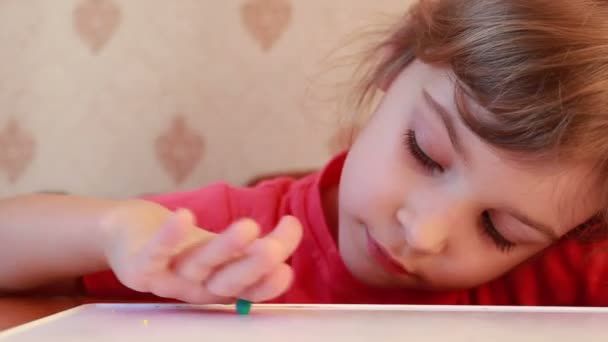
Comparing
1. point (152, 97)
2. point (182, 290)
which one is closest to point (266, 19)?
point (152, 97)

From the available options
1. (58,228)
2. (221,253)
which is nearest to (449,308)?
(221,253)

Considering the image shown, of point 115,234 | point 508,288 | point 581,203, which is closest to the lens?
point 115,234

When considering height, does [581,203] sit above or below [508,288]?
above

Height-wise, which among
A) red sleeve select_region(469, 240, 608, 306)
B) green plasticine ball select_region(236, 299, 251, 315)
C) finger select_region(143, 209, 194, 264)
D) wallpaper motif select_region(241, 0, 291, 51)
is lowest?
red sleeve select_region(469, 240, 608, 306)

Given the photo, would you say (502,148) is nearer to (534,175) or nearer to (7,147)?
(534,175)

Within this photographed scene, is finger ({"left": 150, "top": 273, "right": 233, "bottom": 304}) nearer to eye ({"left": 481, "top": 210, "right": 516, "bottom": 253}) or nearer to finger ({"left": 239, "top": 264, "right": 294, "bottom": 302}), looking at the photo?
finger ({"left": 239, "top": 264, "right": 294, "bottom": 302})

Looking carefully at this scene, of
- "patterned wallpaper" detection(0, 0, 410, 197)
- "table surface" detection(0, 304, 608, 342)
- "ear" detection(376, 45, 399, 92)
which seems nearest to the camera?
"table surface" detection(0, 304, 608, 342)

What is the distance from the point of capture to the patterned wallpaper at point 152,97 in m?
1.32

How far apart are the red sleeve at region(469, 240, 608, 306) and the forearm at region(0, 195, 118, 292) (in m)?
0.45

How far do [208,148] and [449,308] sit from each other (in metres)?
0.89

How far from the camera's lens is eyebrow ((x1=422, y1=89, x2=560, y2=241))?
0.62 metres

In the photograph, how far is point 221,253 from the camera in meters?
0.45

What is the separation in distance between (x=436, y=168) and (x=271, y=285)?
0.24 m

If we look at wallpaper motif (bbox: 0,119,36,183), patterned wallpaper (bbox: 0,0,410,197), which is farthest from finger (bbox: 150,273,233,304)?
wallpaper motif (bbox: 0,119,36,183)
